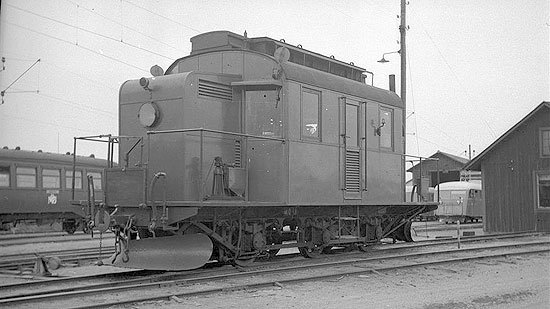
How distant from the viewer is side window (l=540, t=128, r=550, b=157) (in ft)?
80.5

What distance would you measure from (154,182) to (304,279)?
2846mm

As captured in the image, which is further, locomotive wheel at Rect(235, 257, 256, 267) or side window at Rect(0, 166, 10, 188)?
side window at Rect(0, 166, 10, 188)

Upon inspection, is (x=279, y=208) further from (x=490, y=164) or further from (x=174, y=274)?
(x=490, y=164)

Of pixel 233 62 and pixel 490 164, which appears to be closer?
pixel 233 62

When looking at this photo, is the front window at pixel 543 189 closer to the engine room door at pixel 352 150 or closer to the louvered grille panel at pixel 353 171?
the engine room door at pixel 352 150

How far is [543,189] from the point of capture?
2456cm

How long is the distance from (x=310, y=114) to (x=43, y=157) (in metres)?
13.8

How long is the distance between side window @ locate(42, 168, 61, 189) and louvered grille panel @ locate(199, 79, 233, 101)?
1320 cm

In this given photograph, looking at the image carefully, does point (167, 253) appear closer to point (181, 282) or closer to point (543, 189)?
point (181, 282)

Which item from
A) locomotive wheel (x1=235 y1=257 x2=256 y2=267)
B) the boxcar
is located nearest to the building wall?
the boxcar

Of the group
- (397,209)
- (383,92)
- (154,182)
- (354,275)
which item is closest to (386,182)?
(397,209)

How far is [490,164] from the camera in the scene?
26.1m

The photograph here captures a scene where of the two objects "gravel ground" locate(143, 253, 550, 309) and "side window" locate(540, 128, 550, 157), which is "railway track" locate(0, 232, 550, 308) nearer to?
"gravel ground" locate(143, 253, 550, 309)

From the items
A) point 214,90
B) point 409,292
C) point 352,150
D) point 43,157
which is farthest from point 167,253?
point 43,157
